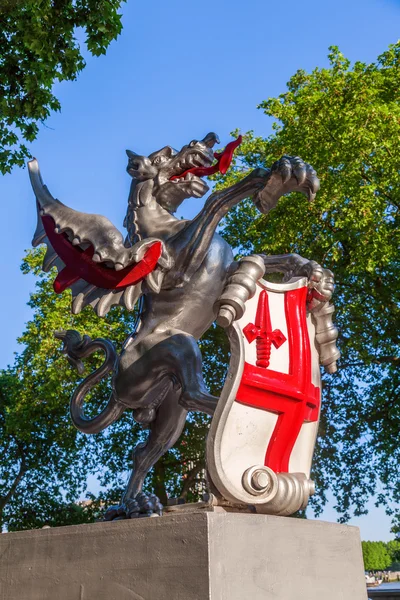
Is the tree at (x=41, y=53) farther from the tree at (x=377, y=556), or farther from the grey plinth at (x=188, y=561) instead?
the tree at (x=377, y=556)

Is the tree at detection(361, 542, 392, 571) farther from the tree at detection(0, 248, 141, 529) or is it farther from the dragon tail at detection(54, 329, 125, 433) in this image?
the dragon tail at detection(54, 329, 125, 433)

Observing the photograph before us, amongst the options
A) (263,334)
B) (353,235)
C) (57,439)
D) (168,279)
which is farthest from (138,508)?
(57,439)

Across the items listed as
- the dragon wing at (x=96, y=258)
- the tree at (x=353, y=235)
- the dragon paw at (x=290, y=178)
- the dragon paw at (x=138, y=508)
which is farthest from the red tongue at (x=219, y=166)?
the tree at (x=353, y=235)

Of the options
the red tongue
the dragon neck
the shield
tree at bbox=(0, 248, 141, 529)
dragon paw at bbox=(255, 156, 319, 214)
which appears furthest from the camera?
tree at bbox=(0, 248, 141, 529)

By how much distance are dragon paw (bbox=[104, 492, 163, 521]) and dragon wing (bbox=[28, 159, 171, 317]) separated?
3.51 ft

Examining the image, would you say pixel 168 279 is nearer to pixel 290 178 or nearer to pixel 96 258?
pixel 96 258

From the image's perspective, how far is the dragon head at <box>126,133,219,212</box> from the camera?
461 cm

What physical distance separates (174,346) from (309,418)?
0.83m

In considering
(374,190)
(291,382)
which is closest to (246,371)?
(291,382)

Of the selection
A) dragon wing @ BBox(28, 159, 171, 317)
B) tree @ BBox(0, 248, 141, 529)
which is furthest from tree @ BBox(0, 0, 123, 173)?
tree @ BBox(0, 248, 141, 529)

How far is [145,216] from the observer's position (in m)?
4.48

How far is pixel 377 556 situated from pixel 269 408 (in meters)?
66.3

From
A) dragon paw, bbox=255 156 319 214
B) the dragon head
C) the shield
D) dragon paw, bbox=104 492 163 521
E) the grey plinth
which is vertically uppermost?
the dragon head

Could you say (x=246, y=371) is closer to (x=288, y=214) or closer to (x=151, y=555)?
(x=151, y=555)
